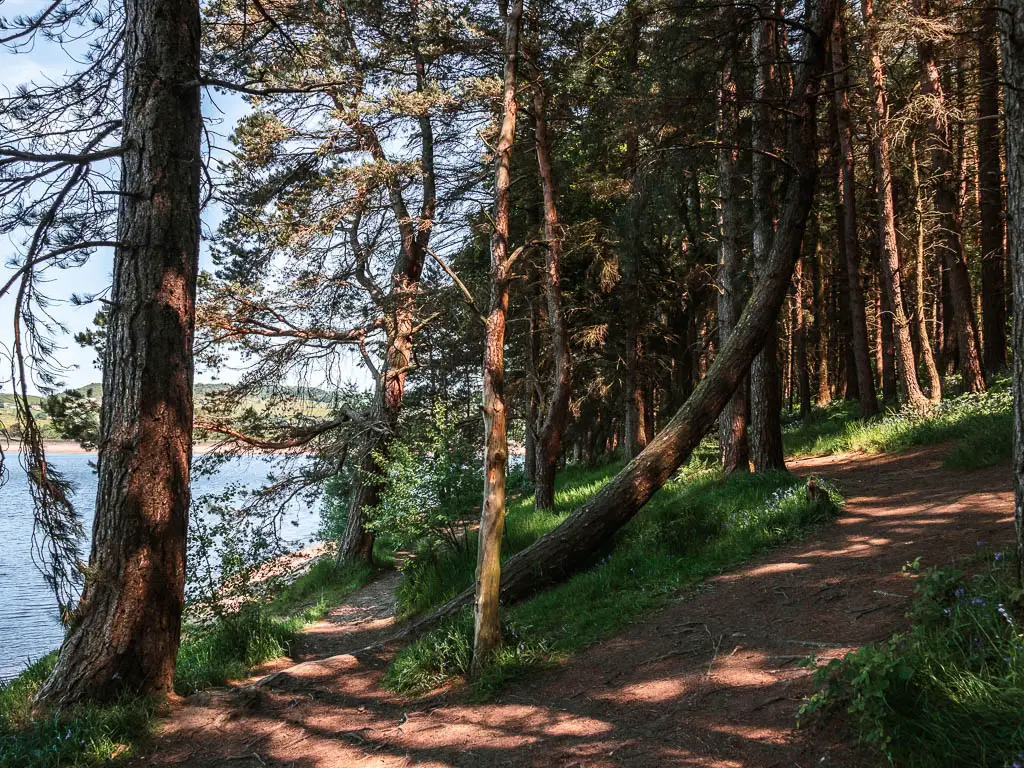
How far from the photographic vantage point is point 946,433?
10445 mm

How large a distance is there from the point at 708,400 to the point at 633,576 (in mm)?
2135

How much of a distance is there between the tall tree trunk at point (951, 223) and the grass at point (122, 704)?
43.1 ft

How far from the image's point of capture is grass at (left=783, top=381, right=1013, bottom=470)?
8.37 metres

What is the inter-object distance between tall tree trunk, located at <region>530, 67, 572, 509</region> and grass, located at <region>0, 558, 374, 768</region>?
184 inches

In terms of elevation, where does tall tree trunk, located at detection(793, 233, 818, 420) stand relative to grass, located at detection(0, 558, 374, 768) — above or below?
above

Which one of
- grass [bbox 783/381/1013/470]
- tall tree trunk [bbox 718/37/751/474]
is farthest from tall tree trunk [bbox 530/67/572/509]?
→ grass [bbox 783/381/1013/470]

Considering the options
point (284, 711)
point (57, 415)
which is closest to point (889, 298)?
point (284, 711)

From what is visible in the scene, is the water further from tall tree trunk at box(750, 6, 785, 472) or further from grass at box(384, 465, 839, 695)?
tall tree trunk at box(750, 6, 785, 472)

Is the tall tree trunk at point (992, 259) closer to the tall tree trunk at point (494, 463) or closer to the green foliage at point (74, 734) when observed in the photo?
the tall tree trunk at point (494, 463)

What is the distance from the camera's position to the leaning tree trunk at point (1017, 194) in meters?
3.74

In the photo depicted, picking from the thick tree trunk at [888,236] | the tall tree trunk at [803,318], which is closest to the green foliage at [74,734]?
the thick tree trunk at [888,236]

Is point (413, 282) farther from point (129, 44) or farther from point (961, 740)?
A: point (961, 740)

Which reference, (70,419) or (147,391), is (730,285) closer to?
(147,391)

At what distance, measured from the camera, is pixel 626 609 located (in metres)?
6.38
